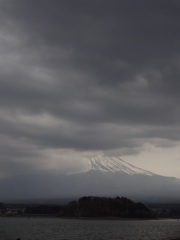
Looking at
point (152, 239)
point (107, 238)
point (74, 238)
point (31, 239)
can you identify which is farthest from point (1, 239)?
point (152, 239)

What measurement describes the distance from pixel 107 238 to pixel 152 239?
8.58m

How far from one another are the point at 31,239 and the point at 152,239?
74.2 feet

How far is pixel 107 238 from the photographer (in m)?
88.3

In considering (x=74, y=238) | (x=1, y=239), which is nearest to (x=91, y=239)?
(x=74, y=238)

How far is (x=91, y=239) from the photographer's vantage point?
8525 centimetres

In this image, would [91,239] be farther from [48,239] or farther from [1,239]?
[1,239]

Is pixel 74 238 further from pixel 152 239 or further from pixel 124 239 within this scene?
pixel 152 239

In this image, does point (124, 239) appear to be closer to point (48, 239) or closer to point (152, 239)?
point (152, 239)

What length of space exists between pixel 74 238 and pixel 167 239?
17.0 m

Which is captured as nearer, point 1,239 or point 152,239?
point 1,239

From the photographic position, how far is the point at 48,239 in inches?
3312

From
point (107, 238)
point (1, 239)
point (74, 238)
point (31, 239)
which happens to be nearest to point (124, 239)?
point (107, 238)

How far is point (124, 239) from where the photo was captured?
87.5 meters

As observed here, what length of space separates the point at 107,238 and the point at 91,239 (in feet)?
14.1
